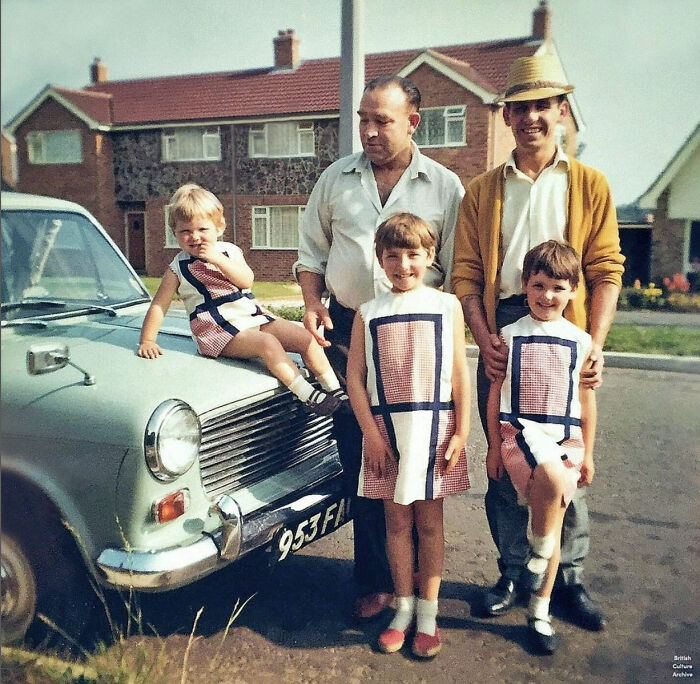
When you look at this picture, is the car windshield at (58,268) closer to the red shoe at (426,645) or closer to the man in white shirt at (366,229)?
the man in white shirt at (366,229)

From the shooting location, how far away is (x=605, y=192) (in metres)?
2.55

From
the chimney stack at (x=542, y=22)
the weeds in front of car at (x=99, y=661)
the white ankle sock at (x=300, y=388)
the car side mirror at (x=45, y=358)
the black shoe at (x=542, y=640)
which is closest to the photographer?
the car side mirror at (x=45, y=358)

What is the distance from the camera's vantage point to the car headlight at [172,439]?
2176 mm

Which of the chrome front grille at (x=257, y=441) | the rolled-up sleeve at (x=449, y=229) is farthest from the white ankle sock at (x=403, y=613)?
the rolled-up sleeve at (x=449, y=229)

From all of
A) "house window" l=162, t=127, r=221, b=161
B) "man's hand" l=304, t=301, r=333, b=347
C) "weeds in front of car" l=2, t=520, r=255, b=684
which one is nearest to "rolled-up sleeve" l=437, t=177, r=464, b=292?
"man's hand" l=304, t=301, r=333, b=347

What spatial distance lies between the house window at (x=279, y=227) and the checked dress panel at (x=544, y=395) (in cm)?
91

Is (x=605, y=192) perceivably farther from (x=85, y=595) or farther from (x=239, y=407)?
(x=85, y=595)

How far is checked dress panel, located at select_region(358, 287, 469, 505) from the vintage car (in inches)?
15.8

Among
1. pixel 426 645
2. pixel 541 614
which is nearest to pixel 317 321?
pixel 426 645

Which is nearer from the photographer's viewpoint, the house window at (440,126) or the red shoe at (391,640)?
the red shoe at (391,640)

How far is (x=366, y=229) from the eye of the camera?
8.75ft

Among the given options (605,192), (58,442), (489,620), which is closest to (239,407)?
(58,442)

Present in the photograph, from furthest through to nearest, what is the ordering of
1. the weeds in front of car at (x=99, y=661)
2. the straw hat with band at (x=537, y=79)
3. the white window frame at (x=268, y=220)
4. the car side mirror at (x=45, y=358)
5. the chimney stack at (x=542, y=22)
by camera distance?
the white window frame at (x=268, y=220)
the straw hat with band at (x=537, y=79)
the chimney stack at (x=542, y=22)
the weeds in front of car at (x=99, y=661)
the car side mirror at (x=45, y=358)

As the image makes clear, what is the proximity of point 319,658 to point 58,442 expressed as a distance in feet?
3.61
